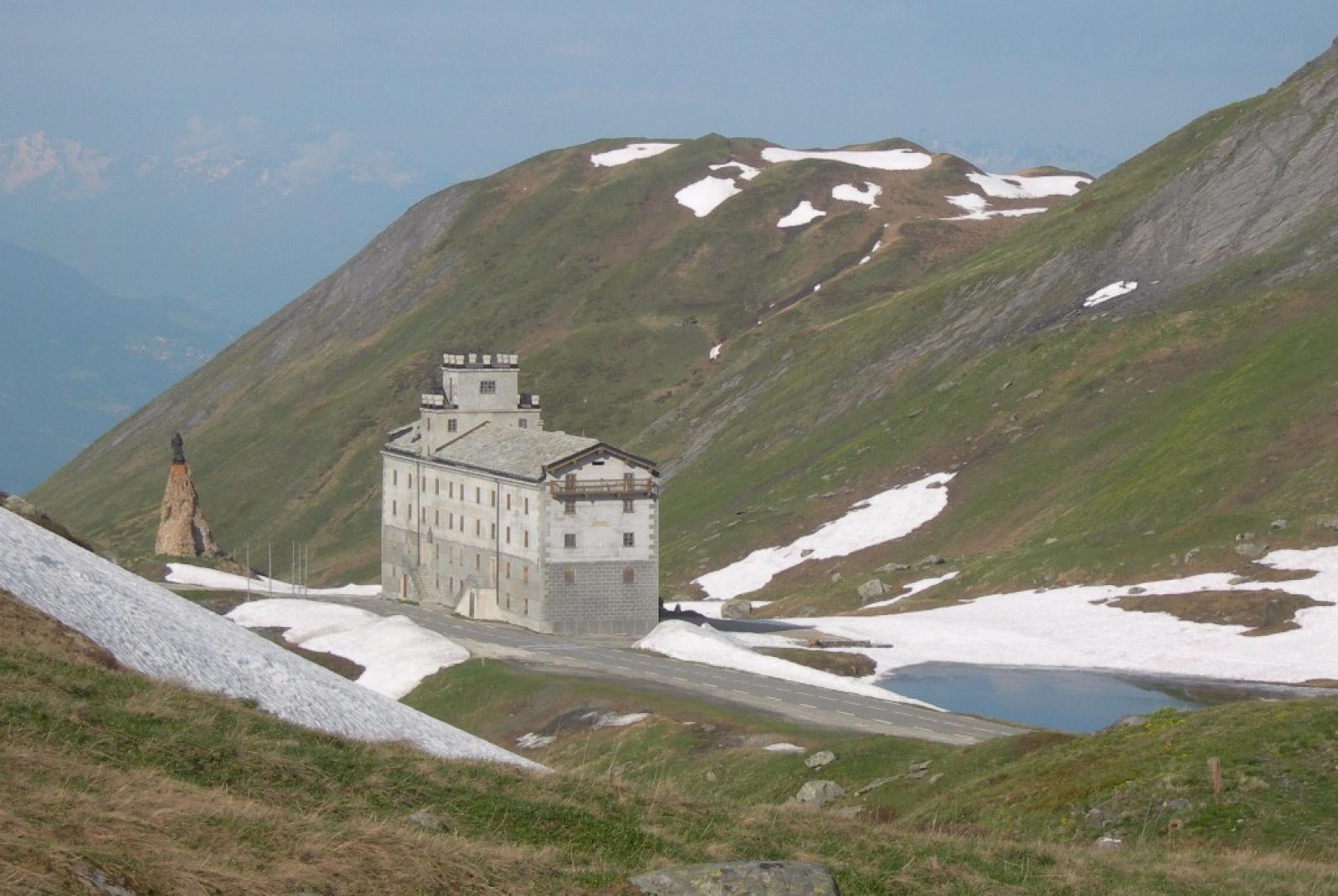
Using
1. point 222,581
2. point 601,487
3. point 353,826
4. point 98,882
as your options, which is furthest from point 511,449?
point 98,882

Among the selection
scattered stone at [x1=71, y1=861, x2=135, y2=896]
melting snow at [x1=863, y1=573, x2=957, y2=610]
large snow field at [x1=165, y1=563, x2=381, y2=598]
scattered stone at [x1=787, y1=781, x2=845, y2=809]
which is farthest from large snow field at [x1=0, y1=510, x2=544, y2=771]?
melting snow at [x1=863, y1=573, x2=957, y2=610]

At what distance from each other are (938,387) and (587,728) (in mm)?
87463

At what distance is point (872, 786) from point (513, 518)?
53.3 meters

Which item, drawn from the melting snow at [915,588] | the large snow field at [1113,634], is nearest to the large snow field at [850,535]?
the melting snow at [915,588]

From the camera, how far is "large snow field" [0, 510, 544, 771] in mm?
39781

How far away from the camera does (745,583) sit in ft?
440

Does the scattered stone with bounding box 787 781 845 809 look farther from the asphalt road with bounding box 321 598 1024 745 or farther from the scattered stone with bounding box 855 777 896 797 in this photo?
the asphalt road with bounding box 321 598 1024 745

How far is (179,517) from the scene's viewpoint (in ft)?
434

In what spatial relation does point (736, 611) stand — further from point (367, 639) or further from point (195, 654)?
point (195, 654)

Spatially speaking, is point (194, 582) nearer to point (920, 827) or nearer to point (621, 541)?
point (621, 541)

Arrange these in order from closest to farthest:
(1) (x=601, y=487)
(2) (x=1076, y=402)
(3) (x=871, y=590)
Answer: (1) (x=601, y=487) < (3) (x=871, y=590) < (2) (x=1076, y=402)

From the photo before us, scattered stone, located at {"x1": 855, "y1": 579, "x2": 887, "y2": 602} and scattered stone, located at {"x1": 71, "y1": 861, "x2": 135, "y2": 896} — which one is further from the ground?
scattered stone, located at {"x1": 855, "y1": 579, "x2": 887, "y2": 602}

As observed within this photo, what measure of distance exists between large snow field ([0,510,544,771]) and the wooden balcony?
54.2 meters

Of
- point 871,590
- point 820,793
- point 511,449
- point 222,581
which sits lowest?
point 820,793
